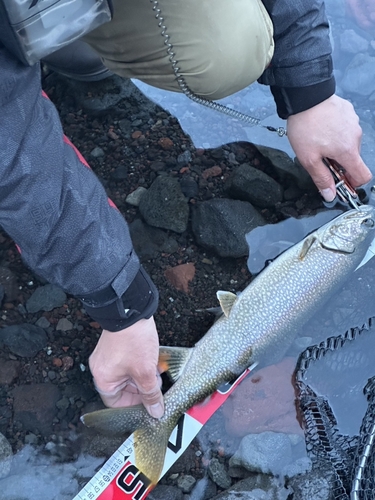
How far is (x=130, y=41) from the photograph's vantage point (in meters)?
2.27

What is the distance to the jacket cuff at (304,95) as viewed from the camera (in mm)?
2426

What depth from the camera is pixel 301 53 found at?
2355 mm

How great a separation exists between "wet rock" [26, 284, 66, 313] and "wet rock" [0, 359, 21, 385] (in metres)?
0.27

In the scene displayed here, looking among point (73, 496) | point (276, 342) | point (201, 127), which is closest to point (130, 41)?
point (201, 127)

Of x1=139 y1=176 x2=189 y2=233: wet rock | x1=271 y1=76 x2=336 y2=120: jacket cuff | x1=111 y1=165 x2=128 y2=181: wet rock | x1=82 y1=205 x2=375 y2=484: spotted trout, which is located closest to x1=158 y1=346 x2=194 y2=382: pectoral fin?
x1=82 y1=205 x2=375 y2=484: spotted trout

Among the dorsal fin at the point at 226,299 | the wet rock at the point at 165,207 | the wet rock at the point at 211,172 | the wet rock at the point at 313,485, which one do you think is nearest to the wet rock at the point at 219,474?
the wet rock at the point at 313,485

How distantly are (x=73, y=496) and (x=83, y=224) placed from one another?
136 cm

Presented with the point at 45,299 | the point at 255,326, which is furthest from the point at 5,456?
the point at 255,326

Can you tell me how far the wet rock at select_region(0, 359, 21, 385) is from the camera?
2.47 m

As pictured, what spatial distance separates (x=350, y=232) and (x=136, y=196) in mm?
1165

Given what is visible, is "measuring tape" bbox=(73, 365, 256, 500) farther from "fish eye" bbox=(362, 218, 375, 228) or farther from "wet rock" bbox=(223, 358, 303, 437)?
"fish eye" bbox=(362, 218, 375, 228)

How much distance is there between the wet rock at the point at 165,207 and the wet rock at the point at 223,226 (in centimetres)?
8

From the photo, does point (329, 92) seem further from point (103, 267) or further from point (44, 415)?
point (44, 415)

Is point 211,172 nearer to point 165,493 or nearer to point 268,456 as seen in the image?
point 268,456
